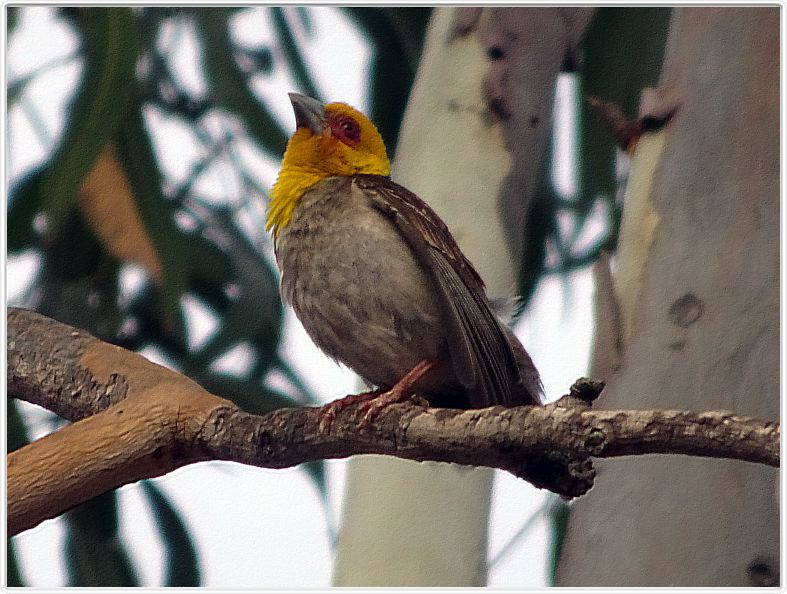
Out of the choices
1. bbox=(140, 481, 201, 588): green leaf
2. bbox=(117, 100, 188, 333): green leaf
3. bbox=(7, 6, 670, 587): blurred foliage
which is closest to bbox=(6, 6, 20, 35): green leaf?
bbox=(7, 6, 670, 587): blurred foliage

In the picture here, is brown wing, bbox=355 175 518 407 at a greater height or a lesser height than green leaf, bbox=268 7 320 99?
lesser

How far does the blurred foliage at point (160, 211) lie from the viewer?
11.5 ft

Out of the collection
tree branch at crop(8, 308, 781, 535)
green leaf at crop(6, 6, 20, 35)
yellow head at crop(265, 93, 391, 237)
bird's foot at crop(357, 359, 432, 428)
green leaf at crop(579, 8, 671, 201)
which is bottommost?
tree branch at crop(8, 308, 781, 535)

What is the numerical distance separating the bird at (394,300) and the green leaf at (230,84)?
3.94 ft

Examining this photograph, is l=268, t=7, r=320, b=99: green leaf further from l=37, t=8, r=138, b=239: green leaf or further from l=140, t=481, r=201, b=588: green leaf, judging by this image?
l=140, t=481, r=201, b=588: green leaf

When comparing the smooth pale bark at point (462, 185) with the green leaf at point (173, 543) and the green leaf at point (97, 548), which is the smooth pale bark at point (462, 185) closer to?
the green leaf at point (173, 543)

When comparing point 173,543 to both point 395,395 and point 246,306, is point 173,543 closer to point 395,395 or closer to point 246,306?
point 246,306

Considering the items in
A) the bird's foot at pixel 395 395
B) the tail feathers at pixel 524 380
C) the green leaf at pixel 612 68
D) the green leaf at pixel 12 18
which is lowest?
the bird's foot at pixel 395 395

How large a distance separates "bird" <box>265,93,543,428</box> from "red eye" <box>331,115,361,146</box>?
33cm

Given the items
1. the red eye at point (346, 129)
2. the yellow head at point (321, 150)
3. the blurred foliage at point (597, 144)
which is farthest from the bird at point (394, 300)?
the blurred foliage at point (597, 144)

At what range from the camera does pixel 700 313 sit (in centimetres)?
281

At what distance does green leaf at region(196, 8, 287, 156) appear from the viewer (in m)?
4.11

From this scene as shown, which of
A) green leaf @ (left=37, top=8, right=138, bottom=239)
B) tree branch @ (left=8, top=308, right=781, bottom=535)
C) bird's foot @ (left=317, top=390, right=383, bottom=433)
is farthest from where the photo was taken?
green leaf @ (left=37, top=8, right=138, bottom=239)

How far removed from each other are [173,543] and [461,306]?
4.92ft
